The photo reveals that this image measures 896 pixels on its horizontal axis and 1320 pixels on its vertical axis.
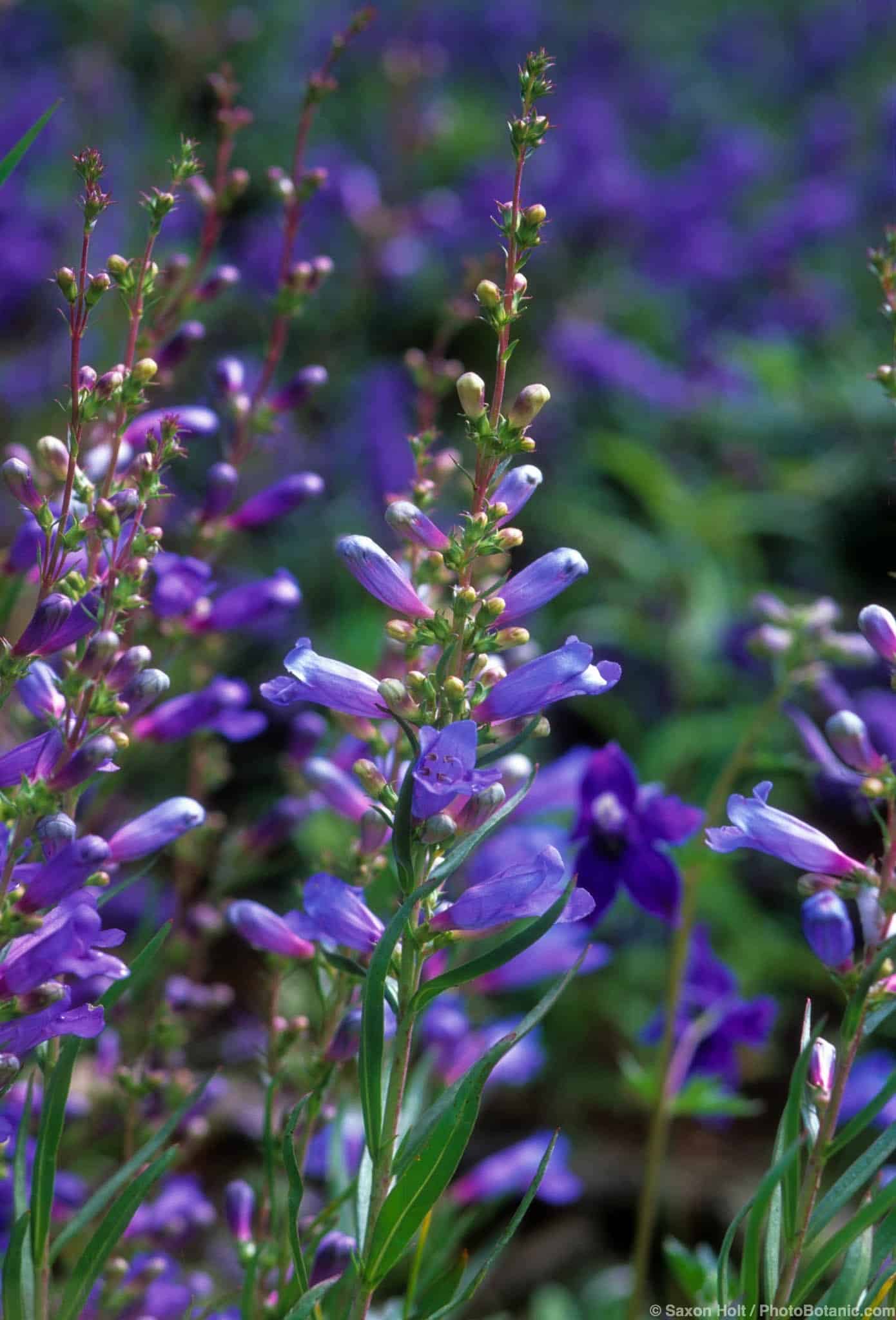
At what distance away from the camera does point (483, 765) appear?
1.08 meters

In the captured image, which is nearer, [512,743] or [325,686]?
[512,743]

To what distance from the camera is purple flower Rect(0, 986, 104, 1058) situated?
1015 millimetres

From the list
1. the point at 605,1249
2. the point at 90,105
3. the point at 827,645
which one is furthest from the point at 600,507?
the point at 827,645

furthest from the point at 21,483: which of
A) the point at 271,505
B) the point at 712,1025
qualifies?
the point at 712,1025

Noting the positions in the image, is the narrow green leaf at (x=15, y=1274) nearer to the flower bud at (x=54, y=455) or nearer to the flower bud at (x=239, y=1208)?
the flower bud at (x=239, y=1208)

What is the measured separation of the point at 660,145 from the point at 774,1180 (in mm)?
7209

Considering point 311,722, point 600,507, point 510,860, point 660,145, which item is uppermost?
point 660,145

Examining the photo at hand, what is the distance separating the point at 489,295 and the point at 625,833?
76 centimetres

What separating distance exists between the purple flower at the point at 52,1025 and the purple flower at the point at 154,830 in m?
0.16

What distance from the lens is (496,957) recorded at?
95 cm

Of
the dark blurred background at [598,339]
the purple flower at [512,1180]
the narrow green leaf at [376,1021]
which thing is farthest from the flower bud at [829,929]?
the dark blurred background at [598,339]

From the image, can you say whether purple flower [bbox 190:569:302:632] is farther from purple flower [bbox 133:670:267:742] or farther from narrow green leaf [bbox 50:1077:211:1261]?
narrow green leaf [bbox 50:1077:211:1261]

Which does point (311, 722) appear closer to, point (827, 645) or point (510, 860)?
point (510, 860)

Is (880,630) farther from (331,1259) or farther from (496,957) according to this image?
(331,1259)
